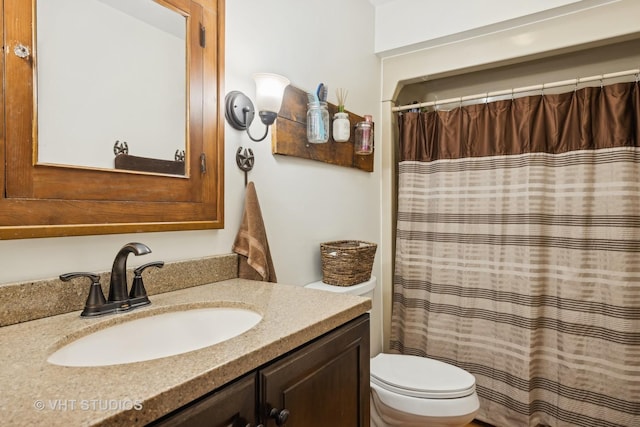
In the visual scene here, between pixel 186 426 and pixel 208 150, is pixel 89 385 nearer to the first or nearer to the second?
pixel 186 426

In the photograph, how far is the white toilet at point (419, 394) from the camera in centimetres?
149

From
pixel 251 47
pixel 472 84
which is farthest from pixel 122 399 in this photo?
pixel 472 84

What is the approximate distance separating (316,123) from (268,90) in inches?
13.6

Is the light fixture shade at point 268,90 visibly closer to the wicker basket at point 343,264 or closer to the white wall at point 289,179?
the white wall at point 289,179

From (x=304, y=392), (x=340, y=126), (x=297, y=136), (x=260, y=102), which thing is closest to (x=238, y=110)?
(x=260, y=102)

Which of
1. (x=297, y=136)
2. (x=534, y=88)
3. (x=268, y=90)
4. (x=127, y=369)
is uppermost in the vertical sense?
(x=534, y=88)

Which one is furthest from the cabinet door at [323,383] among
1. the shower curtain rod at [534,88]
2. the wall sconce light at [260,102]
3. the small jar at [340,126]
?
the shower curtain rod at [534,88]

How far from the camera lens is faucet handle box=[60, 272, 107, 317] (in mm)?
852

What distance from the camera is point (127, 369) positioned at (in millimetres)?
591

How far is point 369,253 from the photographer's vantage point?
5.70ft

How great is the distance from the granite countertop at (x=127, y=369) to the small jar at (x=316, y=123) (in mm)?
857

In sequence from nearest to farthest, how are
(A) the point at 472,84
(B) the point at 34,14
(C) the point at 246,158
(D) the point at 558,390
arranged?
(B) the point at 34,14, (C) the point at 246,158, (D) the point at 558,390, (A) the point at 472,84

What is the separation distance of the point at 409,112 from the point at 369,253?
1.08 m

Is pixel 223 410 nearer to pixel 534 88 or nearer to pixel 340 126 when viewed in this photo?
pixel 340 126
